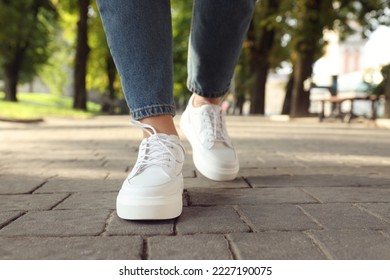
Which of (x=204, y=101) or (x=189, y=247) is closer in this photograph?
(x=189, y=247)

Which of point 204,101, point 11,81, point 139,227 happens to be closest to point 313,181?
point 204,101

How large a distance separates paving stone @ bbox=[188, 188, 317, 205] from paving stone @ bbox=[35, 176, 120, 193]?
41 centimetres

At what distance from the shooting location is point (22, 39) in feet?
76.8

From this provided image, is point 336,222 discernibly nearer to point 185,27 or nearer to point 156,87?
point 156,87

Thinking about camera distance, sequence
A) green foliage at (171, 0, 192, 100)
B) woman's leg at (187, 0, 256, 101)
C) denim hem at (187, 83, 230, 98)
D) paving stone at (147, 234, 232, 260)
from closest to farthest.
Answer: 1. paving stone at (147, 234, 232, 260)
2. woman's leg at (187, 0, 256, 101)
3. denim hem at (187, 83, 230, 98)
4. green foliage at (171, 0, 192, 100)

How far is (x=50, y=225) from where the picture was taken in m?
1.58

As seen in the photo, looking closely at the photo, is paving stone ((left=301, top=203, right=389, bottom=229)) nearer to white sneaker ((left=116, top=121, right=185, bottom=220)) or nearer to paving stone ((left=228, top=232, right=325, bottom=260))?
paving stone ((left=228, top=232, right=325, bottom=260))

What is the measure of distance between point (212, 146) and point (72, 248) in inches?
45.2

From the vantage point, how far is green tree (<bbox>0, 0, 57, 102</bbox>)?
2030cm

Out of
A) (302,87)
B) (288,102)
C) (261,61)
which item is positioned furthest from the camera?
(288,102)

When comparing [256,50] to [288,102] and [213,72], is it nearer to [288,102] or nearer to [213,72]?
[288,102]

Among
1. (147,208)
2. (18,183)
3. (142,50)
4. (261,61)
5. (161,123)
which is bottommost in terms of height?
(18,183)

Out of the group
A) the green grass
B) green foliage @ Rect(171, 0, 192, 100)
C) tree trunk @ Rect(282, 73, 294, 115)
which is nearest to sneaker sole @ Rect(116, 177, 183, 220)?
the green grass
